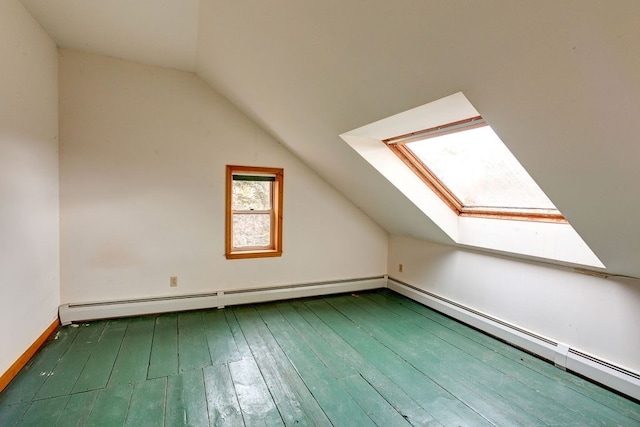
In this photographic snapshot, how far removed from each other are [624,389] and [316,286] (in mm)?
2691

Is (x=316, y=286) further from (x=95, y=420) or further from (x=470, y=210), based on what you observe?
(x=95, y=420)

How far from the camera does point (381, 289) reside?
164 inches

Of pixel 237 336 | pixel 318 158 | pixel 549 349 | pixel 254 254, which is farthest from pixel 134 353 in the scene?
pixel 549 349

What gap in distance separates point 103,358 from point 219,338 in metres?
0.82

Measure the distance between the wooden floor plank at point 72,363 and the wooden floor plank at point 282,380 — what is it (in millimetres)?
1161

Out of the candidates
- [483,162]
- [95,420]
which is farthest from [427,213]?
[95,420]

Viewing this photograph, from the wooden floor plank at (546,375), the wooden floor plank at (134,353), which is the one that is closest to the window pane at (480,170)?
the wooden floor plank at (546,375)

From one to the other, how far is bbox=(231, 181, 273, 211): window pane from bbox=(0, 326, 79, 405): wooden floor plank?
71.9 inches

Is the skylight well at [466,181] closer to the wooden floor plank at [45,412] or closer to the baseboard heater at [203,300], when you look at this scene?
the baseboard heater at [203,300]

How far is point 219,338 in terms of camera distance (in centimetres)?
270

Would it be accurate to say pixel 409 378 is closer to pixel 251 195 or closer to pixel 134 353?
pixel 134 353

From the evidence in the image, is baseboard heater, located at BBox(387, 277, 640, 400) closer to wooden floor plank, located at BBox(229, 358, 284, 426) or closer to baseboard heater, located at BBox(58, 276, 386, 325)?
baseboard heater, located at BBox(58, 276, 386, 325)

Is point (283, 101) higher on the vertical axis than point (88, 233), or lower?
higher

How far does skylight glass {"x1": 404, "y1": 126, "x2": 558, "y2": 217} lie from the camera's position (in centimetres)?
219
